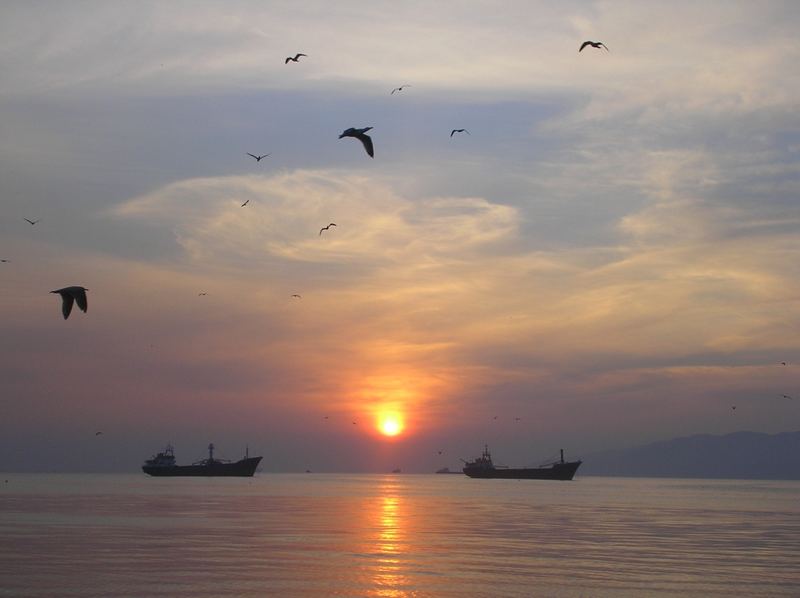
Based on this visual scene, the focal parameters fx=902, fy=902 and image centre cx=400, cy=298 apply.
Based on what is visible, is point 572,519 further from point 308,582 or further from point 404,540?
point 308,582

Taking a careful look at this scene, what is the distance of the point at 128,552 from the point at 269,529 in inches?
727

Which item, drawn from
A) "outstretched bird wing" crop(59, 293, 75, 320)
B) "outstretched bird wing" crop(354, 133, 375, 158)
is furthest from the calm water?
"outstretched bird wing" crop(354, 133, 375, 158)

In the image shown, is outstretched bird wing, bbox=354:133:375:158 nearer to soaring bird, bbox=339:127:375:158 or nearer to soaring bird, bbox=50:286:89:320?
soaring bird, bbox=339:127:375:158

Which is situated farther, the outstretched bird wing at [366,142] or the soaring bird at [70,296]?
the outstretched bird wing at [366,142]

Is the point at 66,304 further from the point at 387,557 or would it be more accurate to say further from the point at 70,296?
the point at 387,557

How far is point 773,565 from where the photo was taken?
147ft

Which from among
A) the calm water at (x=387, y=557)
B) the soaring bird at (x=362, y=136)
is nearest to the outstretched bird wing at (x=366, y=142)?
the soaring bird at (x=362, y=136)

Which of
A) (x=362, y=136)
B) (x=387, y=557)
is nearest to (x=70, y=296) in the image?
(x=362, y=136)

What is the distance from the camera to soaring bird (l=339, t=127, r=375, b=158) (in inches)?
1260

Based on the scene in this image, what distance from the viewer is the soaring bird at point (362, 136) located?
105 feet

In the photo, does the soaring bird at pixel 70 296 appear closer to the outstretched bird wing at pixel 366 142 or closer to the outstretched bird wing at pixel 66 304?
the outstretched bird wing at pixel 66 304

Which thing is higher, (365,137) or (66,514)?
(365,137)

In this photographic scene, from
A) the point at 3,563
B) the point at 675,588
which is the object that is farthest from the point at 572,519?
the point at 3,563

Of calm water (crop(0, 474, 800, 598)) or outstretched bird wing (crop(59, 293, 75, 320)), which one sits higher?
outstretched bird wing (crop(59, 293, 75, 320))
